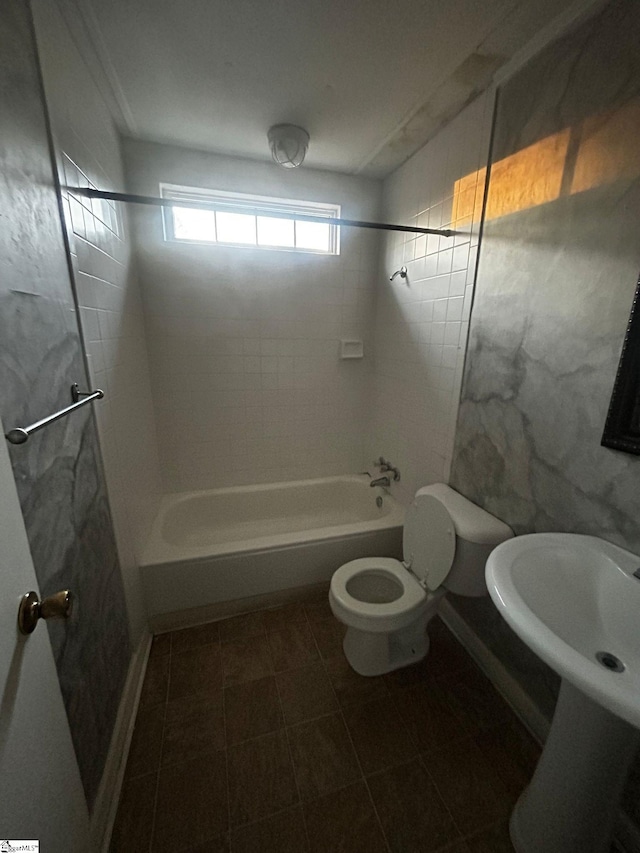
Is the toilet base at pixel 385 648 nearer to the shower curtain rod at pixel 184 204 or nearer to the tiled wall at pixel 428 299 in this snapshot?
the tiled wall at pixel 428 299

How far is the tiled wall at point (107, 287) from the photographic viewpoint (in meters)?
1.06

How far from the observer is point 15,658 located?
54 centimetres

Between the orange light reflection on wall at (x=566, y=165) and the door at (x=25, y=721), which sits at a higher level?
the orange light reflection on wall at (x=566, y=165)

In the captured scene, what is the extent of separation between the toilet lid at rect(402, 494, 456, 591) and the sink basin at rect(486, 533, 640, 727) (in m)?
0.42

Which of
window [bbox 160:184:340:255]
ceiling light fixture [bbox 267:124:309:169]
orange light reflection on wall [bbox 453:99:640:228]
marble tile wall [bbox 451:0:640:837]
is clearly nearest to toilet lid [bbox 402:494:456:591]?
marble tile wall [bbox 451:0:640:837]

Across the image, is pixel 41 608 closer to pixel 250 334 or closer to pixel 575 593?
pixel 575 593

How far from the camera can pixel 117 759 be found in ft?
3.73

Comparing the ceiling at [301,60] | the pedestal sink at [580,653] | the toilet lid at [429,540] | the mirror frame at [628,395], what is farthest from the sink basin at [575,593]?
the ceiling at [301,60]

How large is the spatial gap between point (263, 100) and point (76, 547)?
1.89m

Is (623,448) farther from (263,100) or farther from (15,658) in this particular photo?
(263,100)

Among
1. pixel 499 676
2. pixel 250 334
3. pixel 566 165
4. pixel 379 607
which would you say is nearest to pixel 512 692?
pixel 499 676

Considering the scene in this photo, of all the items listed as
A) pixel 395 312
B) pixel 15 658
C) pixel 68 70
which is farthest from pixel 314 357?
pixel 15 658

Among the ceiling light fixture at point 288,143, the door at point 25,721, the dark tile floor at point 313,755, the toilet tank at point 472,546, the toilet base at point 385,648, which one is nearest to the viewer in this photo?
the door at point 25,721

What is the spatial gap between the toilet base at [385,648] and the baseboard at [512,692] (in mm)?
205
